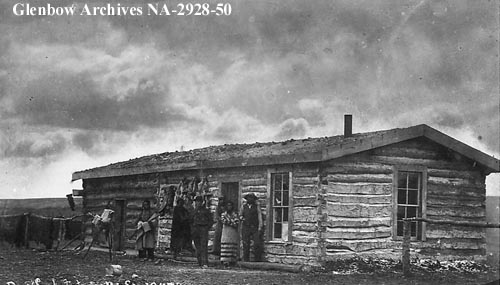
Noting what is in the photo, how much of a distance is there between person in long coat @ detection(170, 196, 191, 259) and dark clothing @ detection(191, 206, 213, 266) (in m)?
0.48

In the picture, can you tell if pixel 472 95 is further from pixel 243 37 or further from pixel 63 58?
pixel 63 58

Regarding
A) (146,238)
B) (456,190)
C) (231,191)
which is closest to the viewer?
(456,190)

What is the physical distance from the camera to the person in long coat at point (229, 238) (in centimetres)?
1627

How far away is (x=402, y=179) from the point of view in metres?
15.8

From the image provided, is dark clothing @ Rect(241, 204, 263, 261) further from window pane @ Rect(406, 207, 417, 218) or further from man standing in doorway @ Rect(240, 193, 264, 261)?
window pane @ Rect(406, 207, 417, 218)

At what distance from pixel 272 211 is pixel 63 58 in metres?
11.2

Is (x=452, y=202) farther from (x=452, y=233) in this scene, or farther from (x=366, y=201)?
(x=366, y=201)

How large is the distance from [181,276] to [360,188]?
15.1ft

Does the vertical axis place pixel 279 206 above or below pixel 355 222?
above

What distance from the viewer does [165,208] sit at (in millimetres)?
19594

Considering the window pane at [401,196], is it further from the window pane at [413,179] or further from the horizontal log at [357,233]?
the horizontal log at [357,233]

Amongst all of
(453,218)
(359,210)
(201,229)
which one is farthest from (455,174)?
(201,229)

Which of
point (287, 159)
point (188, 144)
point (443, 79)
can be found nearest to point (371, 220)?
point (287, 159)

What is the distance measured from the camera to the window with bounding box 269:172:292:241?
15.7 meters
